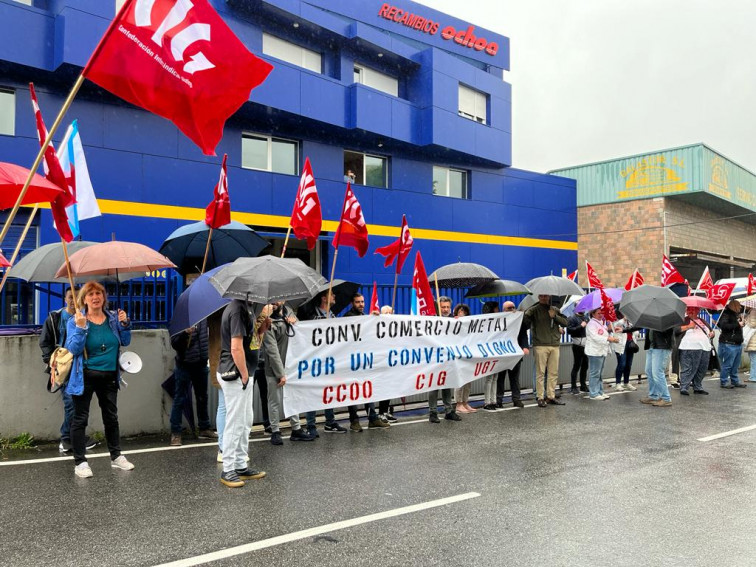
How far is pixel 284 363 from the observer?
7859 mm

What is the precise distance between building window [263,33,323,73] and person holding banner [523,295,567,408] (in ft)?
41.8

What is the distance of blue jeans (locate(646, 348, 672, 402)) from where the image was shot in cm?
1057

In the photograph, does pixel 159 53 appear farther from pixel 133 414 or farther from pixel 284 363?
pixel 133 414

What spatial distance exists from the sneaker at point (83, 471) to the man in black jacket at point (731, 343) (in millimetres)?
12689

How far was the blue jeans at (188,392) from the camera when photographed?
761cm

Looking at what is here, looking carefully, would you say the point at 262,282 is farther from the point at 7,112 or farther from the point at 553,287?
the point at 7,112

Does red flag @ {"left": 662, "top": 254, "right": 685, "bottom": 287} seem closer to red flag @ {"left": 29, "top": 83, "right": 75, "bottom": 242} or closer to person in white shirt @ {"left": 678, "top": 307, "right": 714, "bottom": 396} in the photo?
person in white shirt @ {"left": 678, "top": 307, "right": 714, "bottom": 396}

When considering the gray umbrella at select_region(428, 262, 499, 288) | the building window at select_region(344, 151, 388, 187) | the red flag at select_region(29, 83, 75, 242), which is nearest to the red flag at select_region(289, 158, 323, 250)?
the gray umbrella at select_region(428, 262, 499, 288)

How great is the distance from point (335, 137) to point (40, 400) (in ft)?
47.6

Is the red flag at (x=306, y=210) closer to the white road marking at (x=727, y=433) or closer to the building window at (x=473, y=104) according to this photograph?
the white road marking at (x=727, y=433)

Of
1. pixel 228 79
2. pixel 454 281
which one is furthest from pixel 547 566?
pixel 454 281

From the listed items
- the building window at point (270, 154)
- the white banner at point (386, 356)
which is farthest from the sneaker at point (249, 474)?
the building window at point (270, 154)

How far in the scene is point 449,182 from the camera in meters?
23.8

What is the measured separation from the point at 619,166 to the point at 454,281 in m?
19.7
